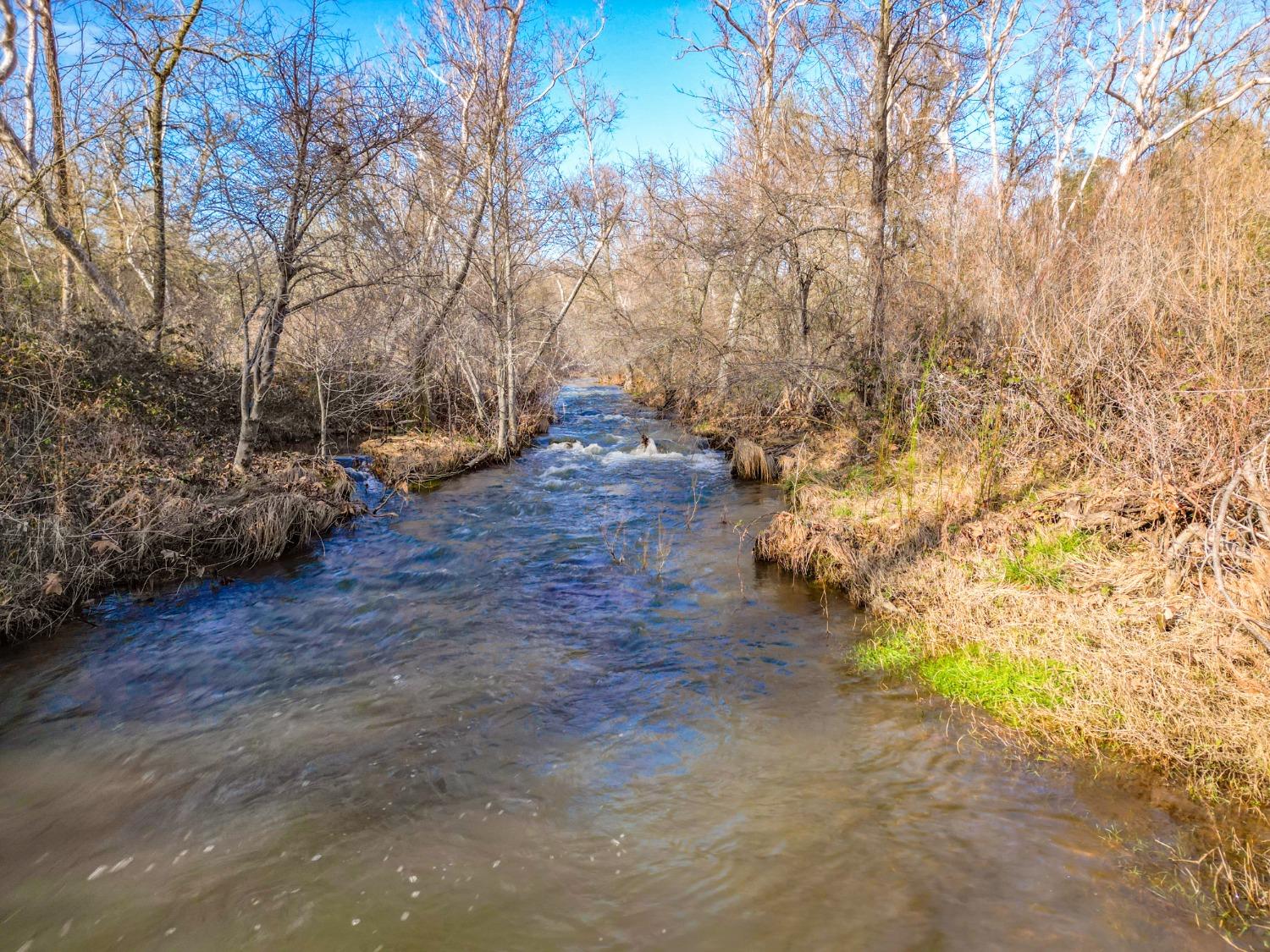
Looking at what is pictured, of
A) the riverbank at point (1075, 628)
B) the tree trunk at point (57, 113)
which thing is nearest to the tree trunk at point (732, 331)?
the riverbank at point (1075, 628)

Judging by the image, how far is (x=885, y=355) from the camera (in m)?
10.1

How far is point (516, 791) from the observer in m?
3.98

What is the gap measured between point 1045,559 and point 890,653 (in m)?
1.69

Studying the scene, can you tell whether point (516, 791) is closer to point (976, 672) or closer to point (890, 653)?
point (890, 653)

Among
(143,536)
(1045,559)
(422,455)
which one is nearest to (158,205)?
(422,455)

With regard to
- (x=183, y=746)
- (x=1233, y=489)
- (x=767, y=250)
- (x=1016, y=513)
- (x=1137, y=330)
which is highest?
(x=767, y=250)

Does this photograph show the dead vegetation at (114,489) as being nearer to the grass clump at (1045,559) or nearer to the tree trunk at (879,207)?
the grass clump at (1045,559)

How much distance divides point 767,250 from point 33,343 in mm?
11133

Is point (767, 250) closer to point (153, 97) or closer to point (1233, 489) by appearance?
point (1233, 489)

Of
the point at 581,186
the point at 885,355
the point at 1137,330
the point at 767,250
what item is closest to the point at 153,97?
the point at 581,186

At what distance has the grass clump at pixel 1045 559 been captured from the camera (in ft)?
17.5

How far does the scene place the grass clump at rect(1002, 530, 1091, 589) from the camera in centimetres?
533

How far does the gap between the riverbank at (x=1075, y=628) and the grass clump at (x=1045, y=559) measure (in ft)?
0.05

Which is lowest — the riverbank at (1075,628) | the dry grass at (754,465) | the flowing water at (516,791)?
the flowing water at (516,791)
